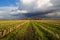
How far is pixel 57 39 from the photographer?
19.4 m

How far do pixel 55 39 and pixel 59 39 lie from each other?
523mm

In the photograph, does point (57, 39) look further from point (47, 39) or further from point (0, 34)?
point (0, 34)

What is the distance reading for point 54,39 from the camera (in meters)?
19.5

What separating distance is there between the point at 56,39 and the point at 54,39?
0.25 m

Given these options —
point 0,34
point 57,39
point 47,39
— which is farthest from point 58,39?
point 0,34

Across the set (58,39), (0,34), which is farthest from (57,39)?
(0,34)

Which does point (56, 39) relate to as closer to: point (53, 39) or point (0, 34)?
point (53, 39)

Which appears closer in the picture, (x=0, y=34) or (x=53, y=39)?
(x=53, y=39)

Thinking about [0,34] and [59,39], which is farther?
[0,34]

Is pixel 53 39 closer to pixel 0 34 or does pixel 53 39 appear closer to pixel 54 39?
pixel 54 39

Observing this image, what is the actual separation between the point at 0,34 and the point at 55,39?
10.2 meters

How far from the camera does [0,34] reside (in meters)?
25.7

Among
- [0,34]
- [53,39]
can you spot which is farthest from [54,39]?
[0,34]

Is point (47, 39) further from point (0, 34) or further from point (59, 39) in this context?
point (0, 34)
